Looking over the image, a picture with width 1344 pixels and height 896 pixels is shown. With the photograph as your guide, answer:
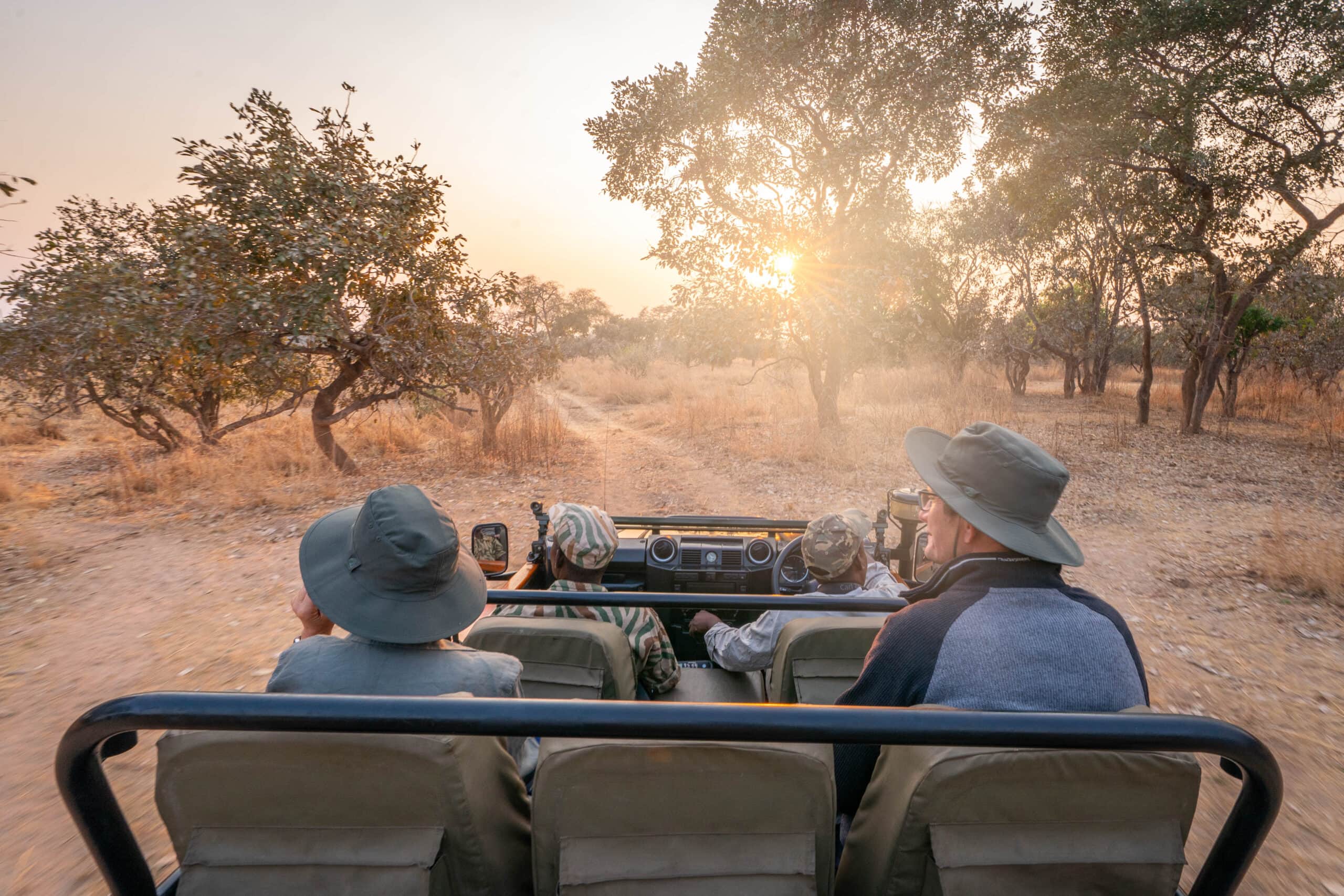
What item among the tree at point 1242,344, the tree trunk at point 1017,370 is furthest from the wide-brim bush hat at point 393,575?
the tree trunk at point 1017,370

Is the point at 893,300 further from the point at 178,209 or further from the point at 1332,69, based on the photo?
the point at 178,209

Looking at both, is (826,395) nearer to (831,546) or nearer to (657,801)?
(831,546)

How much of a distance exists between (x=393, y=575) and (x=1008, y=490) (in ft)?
5.60

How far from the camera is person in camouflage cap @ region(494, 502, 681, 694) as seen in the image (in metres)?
2.61

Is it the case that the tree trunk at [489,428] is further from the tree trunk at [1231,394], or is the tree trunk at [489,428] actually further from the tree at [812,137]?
the tree trunk at [1231,394]

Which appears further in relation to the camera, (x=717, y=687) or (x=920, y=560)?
(x=920, y=560)

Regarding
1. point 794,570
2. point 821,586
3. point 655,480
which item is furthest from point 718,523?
point 655,480

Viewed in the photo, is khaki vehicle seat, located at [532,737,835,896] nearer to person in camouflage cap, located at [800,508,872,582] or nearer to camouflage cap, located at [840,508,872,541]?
person in camouflage cap, located at [800,508,872,582]

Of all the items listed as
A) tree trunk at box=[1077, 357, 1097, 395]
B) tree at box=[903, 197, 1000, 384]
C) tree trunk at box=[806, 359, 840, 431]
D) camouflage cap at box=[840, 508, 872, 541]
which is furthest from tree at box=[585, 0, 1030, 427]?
tree trunk at box=[1077, 357, 1097, 395]

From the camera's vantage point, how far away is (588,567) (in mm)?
2643

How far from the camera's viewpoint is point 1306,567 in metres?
5.76

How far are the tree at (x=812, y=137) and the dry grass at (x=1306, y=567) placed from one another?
673cm

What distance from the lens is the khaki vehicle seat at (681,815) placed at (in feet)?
4.29

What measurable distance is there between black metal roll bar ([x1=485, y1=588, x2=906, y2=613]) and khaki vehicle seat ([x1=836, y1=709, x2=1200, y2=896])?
982 millimetres
